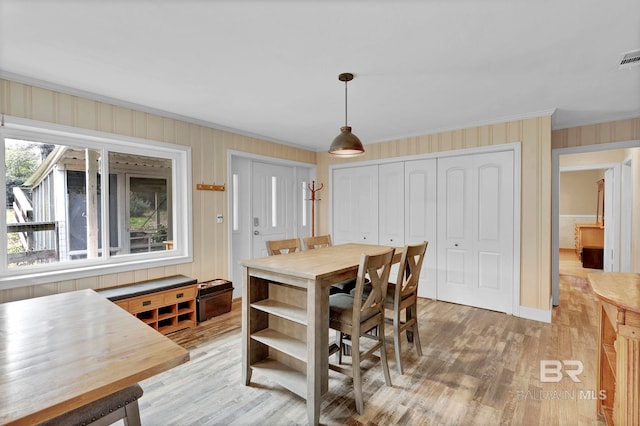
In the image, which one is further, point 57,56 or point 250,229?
point 250,229

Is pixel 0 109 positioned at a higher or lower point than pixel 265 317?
higher

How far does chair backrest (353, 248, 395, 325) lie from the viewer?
1.88m

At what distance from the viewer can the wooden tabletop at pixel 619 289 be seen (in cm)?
136

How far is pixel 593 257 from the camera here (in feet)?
20.6

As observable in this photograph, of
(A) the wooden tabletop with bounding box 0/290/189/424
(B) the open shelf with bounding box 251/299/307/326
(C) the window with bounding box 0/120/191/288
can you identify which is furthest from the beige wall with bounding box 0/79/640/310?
(B) the open shelf with bounding box 251/299/307/326

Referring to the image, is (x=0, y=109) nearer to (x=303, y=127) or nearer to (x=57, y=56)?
(x=57, y=56)

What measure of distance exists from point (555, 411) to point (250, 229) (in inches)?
151

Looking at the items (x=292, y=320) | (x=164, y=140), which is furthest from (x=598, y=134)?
(x=164, y=140)

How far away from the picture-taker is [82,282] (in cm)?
287

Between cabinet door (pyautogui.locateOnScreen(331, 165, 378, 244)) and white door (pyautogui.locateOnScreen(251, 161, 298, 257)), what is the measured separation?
2.49ft

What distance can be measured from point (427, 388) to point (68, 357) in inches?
85.0

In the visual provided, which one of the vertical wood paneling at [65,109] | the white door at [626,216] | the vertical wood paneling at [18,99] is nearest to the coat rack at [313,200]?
the vertical wood paneling at [65,109]

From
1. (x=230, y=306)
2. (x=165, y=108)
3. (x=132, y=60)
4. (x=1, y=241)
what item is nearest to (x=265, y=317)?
(x=230, y=306)

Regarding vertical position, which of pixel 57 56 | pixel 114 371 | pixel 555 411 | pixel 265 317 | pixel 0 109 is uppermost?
pixel 57 56
